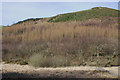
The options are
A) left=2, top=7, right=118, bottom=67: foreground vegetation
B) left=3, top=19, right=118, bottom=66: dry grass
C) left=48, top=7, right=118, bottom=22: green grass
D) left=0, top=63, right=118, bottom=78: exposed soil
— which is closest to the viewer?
left=0, top=63, right=118, bottom=78: exposed soil

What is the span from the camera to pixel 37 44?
11727 millimetres

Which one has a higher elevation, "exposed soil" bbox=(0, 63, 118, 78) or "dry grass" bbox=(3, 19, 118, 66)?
"dry grass" bbox=(3, 19, 118, 66)

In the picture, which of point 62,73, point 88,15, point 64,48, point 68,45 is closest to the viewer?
point 62,73

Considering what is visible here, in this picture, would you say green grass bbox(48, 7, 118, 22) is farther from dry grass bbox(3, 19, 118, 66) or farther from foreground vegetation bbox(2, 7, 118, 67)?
foreground vegetation bbox(2, 7, 118, 67)

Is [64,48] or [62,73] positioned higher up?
[64,48]

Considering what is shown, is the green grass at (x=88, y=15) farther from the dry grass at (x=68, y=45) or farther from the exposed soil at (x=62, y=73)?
the exposed soil at (x=62, y=73)

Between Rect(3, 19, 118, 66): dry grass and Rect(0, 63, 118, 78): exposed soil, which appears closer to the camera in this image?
Rect(0, 63, 118, 78): exposed soil

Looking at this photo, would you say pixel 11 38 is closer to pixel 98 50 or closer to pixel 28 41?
pixel 28 41

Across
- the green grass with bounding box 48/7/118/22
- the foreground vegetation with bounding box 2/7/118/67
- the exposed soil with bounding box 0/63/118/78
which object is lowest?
the exposed soil with bounding box 0/63/118/78

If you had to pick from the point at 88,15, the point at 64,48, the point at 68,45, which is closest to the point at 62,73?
the point at 64,48

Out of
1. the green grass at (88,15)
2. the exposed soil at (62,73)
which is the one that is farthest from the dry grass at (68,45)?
the green grass at (88,15)

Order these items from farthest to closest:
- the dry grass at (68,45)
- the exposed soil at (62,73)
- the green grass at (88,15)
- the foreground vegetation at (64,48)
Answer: the green grass at (88,15) → the dry grass at (68,45) → the foreground vegetation at (64,48) → the exposed soil at (62,73)

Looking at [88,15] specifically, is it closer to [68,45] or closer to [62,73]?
[68,45]

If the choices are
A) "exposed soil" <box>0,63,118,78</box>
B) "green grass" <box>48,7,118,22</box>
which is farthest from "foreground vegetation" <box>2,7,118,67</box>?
"green grass" <box>48,7,118,22</box>
